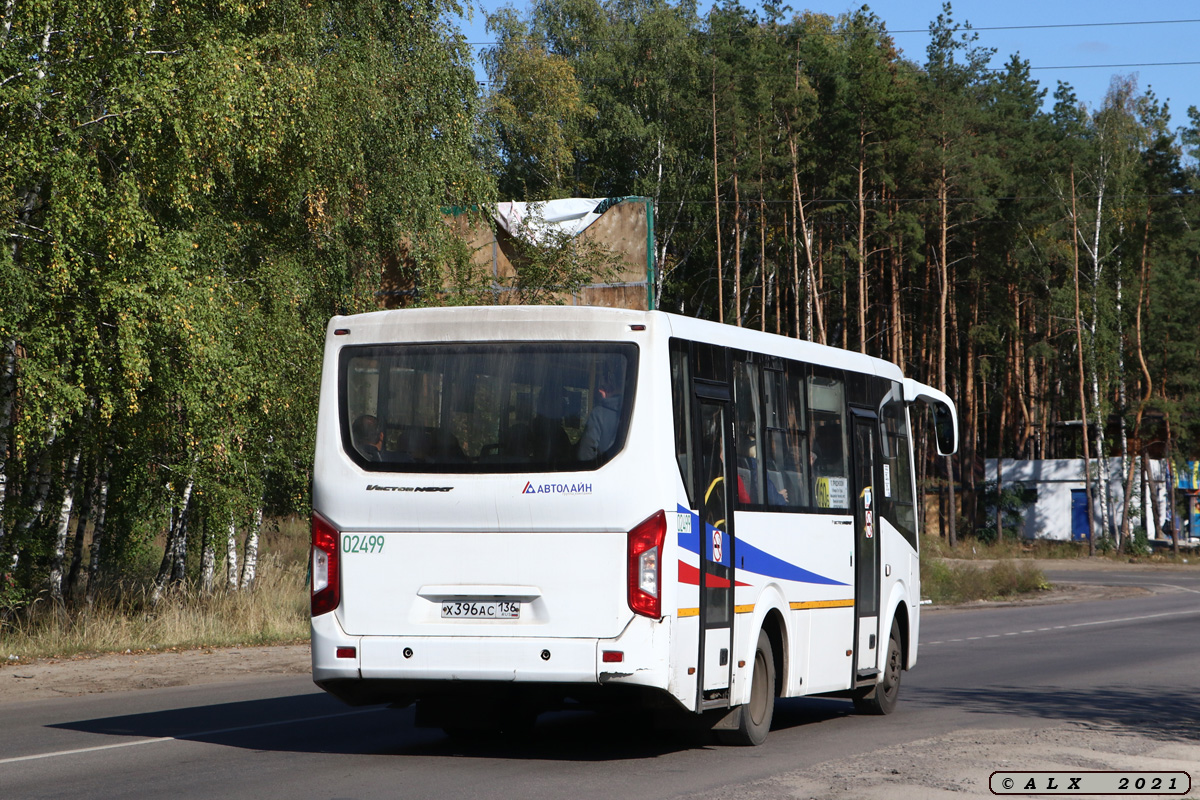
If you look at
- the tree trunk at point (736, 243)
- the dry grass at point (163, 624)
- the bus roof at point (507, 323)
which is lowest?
the dry grass at point (163, 624)

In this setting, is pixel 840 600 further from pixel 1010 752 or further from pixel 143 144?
pixel 143 144

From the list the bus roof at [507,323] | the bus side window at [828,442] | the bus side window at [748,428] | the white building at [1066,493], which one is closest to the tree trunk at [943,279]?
the white building at [1066,493]

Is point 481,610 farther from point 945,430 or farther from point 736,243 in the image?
point 736,243

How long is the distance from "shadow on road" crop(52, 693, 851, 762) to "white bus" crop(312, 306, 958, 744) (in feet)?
2.49

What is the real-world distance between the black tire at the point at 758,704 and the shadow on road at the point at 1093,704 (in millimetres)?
3156

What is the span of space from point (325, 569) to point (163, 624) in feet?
37.7

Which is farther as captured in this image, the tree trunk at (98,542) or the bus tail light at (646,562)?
the tree trunk at (98,542)

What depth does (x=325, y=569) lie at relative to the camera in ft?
30.9

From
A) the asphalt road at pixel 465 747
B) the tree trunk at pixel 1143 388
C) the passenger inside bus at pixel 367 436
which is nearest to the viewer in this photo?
the asphalt road at pixel 465 747

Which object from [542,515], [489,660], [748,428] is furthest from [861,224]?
[489,660]

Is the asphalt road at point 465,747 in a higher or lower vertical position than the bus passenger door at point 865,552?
lower

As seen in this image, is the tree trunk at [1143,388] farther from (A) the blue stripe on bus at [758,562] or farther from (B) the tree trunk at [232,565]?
(A) the blue stripe on bus at [758,562]

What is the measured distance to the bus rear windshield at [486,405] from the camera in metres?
9.12

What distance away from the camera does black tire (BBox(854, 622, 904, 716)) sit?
12.7 m
